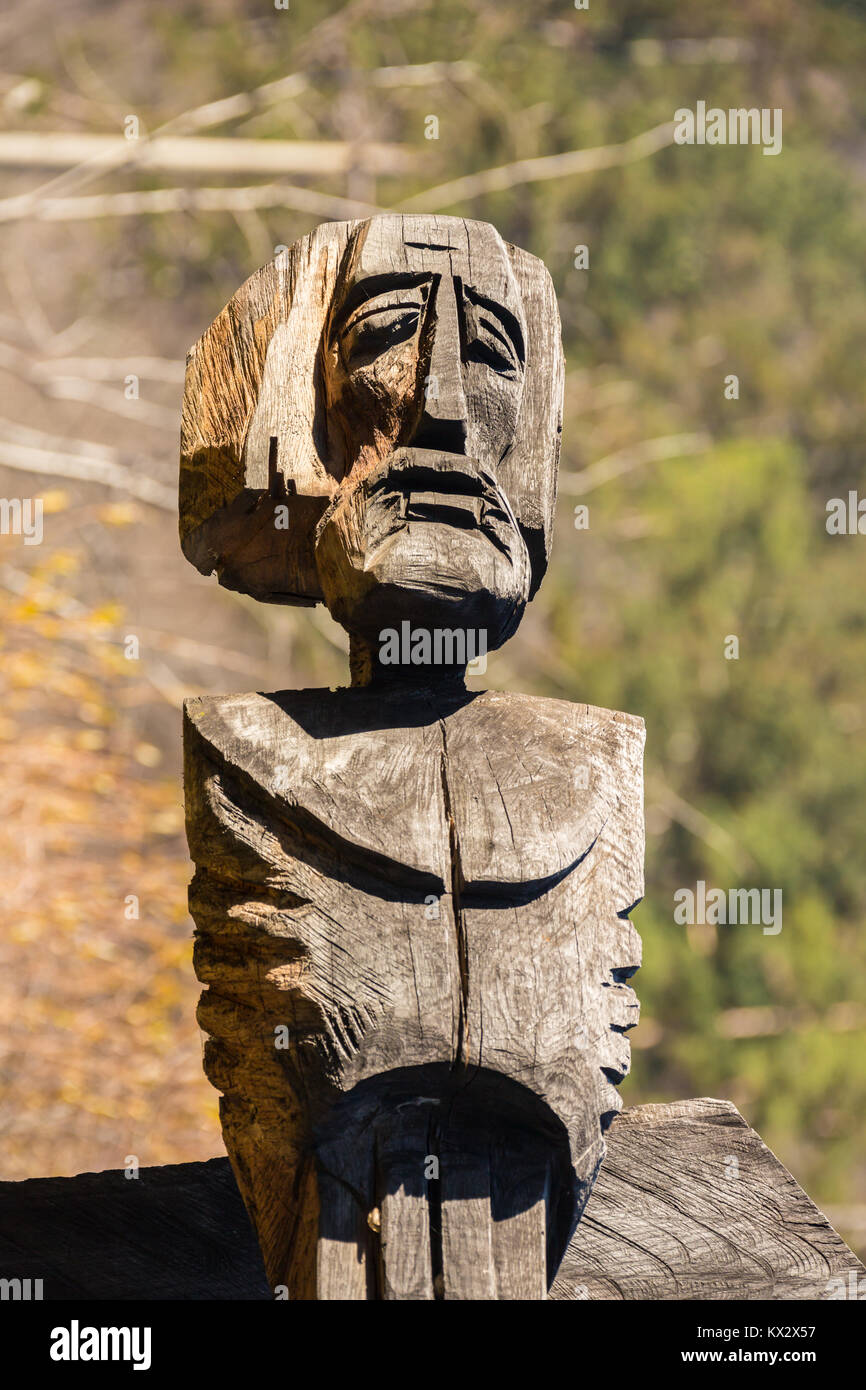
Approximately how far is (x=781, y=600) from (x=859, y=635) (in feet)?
1.02

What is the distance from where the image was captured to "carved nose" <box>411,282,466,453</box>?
1.95 meters

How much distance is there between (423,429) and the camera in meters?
1.95

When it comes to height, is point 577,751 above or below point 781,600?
below

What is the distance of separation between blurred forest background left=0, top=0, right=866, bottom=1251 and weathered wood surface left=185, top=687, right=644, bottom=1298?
2.56 meters

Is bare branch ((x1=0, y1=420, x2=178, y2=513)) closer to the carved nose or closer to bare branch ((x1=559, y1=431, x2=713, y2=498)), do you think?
bare branch ((x1=559, y1=431, x2=713, y2=498))

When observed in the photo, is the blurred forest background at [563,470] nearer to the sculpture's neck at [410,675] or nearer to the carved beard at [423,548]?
the sculpture's neck at [410,675]

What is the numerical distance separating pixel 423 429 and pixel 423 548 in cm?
17

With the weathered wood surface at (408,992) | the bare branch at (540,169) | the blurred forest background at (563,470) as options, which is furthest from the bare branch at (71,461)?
the weathered wood surface at (408,992)

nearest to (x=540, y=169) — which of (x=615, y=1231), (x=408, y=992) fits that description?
(x=615, y=1231)
